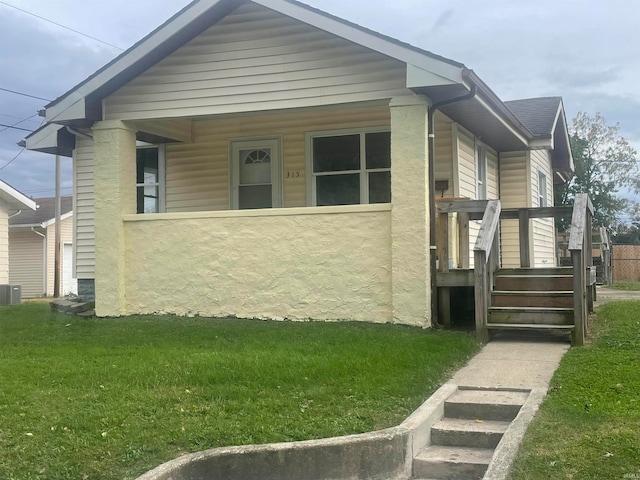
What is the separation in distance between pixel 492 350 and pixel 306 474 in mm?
4042

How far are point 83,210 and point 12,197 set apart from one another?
321 inches

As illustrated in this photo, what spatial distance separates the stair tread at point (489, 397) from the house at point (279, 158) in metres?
3.28

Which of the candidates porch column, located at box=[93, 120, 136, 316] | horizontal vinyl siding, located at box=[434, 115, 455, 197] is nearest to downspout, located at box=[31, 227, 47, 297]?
porch column, located at box=[93, 120, 136, 316]

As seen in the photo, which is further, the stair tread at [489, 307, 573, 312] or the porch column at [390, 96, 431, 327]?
the porch column at [390, 96, 431, 327]

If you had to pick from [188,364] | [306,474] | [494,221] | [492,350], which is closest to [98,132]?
[188,364]

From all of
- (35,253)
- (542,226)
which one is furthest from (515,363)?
(35,253)

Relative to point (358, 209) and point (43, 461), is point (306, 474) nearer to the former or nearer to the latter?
point (43, 461)

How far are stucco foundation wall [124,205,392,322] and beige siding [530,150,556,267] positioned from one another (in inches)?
278

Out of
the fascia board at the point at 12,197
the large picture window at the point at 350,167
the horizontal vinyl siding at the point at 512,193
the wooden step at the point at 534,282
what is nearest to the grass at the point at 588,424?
the wooden step at the point at 534,282

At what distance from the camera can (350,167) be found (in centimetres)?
1240

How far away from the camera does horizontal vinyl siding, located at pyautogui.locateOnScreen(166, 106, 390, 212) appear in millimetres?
12570

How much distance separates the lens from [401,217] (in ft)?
31.7

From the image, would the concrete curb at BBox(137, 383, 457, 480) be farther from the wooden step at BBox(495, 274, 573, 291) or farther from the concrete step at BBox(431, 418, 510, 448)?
the wooden step at BBox(495, 274, 573, 291)

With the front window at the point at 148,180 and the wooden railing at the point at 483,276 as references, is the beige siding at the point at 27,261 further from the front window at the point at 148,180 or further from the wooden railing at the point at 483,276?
the wooden railing at the point at 483,276
